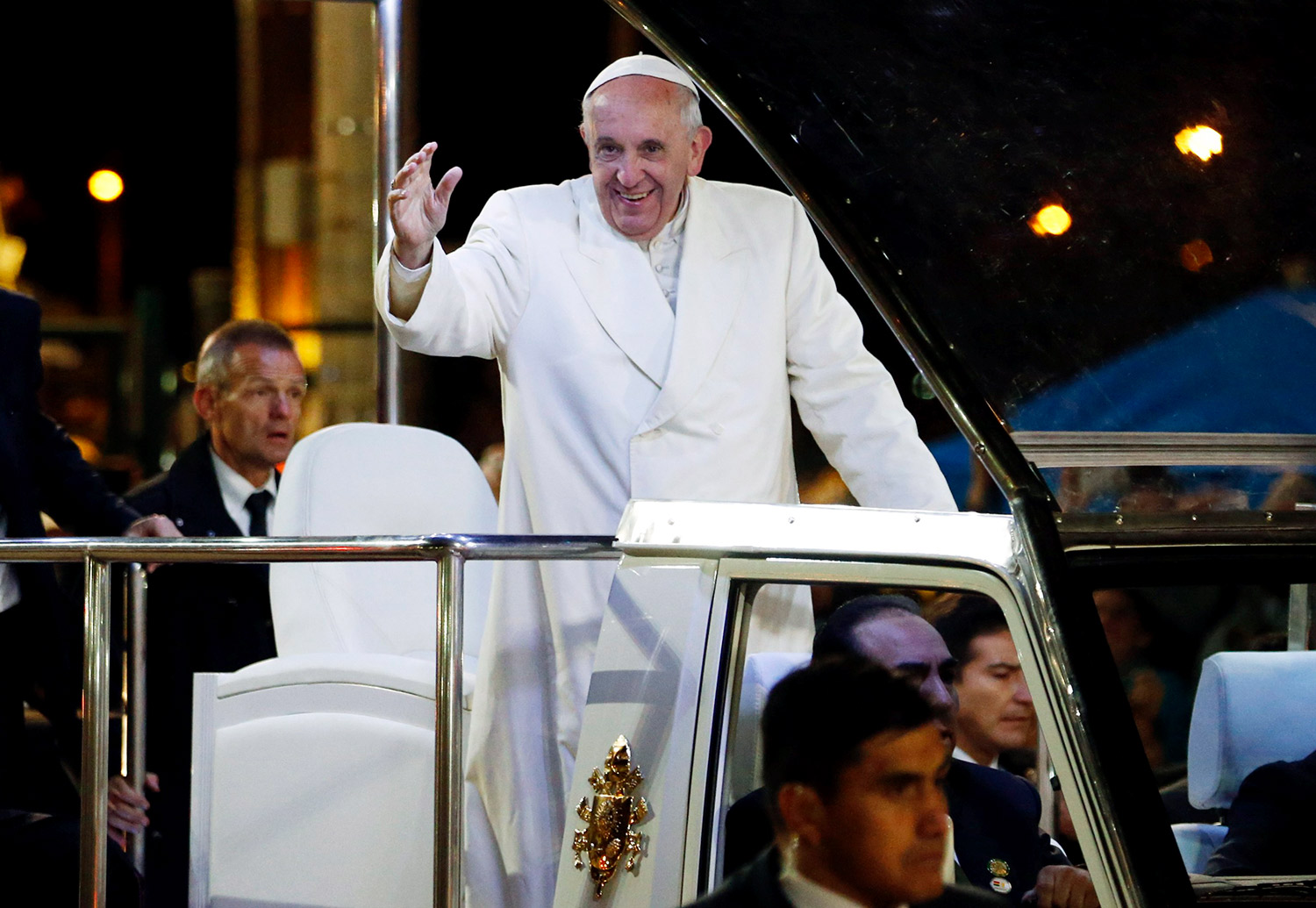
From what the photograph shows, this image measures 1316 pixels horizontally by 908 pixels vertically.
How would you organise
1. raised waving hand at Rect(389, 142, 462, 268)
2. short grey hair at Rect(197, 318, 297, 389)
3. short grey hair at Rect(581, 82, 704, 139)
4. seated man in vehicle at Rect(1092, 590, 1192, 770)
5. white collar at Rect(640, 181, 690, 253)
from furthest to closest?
short grey hair at Rect(197, 318, 297, 389), white collar at Rect(640, 181, 690, 253), short grey hair at Rect(581, 82, 704, 139), raised waving hand at Rect(389, 142, 462, 268), seated man in vehicle at Rect(1092, 590, 1192, 770)

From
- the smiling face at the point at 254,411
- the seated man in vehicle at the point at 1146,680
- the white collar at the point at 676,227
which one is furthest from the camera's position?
the smiling face at the point at 254,411

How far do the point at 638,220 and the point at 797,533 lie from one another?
1.50m

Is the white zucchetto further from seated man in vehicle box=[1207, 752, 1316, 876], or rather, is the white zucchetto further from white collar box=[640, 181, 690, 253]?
seated man in vehicle box=[1207, 752, 1316, 876]

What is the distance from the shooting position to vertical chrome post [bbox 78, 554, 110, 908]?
284 centimetres

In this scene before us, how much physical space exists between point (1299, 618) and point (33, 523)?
2974mm

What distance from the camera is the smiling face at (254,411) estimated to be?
185 inches

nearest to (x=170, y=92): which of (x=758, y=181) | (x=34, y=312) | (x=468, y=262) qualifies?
(x=758, y=181)

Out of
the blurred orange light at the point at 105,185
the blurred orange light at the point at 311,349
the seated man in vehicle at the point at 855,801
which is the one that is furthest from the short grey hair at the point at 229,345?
the blurred orange light at the point at 105,185

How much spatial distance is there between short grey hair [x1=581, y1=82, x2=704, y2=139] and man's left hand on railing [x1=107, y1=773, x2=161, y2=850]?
155 cm

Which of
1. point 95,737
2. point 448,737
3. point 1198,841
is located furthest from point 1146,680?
point 95,737

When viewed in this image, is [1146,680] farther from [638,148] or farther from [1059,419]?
[638,148]

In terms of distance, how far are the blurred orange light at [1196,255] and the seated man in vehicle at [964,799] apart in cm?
59

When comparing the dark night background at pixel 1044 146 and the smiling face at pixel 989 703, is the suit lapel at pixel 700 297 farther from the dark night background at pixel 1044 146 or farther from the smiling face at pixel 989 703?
the smiling face at pixel 989 703

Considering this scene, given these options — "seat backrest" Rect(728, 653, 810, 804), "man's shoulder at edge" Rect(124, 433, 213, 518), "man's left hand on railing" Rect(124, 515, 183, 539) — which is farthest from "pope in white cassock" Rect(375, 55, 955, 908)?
"man's shoulder at edge" Rect(124, 433, 213, 518)
